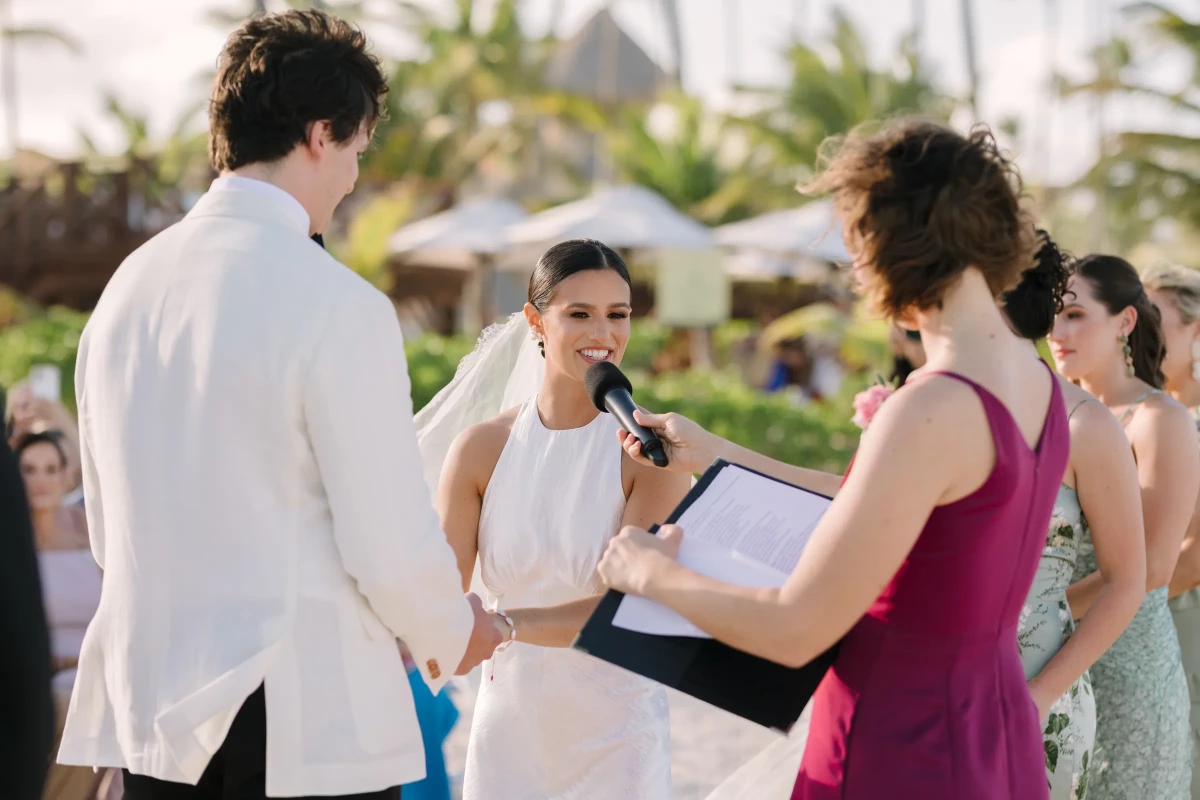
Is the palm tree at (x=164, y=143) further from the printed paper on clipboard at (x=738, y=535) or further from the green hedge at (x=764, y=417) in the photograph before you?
the printed paper on clipboard at (x=738, y=535)

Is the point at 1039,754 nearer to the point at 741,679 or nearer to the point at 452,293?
the point at 741,679

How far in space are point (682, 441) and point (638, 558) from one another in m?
0.74

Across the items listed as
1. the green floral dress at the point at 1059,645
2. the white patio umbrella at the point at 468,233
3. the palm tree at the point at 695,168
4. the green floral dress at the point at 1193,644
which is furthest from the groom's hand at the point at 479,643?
the palm tree at the point at 695,168

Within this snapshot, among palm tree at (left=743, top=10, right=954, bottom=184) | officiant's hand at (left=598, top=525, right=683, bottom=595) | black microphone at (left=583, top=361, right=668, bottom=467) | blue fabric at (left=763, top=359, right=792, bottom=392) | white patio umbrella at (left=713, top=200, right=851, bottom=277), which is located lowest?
blue fabric at (left=763, top=359, right=792, bottom=392)

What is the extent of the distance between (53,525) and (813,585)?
457cm

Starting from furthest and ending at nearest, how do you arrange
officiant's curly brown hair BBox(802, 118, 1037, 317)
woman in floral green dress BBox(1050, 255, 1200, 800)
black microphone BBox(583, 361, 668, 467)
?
woman in floral green dress BBox(1050, 255, 1200, 800) → black microphone BBox(583, 361, 668, 467) → officiant's curly brown hair BBox(802, 118, 1037, 317)

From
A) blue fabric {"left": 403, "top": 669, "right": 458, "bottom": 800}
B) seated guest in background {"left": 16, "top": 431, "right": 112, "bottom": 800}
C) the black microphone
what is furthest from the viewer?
seated guest in background {"left": 16, "top": 431, "right": 112, "bottom": 800}

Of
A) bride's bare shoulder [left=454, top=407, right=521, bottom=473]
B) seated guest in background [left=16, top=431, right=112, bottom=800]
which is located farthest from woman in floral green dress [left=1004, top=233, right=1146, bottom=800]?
seated guest in background [left=16, top=431, right=112, bottom=800]

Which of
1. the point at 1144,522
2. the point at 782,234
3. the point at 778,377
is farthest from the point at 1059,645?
the point at 782,234

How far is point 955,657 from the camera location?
7.44ft

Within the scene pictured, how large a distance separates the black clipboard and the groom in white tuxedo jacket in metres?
0.34

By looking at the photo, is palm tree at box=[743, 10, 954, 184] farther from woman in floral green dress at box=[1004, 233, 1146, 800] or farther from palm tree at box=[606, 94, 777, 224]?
woman in floral green dress at box=[1004, 233, 1146, 800]

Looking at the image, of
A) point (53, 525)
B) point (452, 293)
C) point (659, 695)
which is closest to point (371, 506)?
point (659, 695)

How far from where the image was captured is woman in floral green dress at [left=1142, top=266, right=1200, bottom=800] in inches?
160
